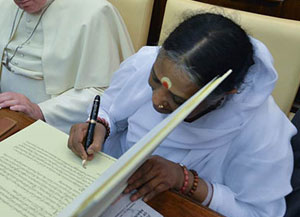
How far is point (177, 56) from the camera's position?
741 millimetres

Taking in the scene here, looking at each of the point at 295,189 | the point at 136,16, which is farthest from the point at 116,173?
the point at 136,16

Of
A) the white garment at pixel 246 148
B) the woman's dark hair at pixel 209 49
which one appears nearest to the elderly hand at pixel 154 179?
the white garment at pixel 246 148

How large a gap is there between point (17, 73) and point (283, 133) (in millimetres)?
1338

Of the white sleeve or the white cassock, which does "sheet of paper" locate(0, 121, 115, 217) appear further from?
the white cassock

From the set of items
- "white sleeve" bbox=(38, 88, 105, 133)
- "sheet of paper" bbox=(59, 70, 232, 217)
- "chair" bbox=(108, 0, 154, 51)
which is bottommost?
"white sleeve" bbox=(38, 88, 105, 133)

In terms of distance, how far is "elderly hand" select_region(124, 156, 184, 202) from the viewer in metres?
0.79

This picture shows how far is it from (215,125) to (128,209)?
39 centimetres

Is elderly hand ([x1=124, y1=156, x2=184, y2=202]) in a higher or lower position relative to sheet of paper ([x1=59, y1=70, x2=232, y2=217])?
lower

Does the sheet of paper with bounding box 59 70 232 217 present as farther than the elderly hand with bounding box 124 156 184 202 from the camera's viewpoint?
No

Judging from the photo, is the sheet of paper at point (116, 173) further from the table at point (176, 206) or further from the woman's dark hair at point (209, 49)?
the table at point (176, 206)

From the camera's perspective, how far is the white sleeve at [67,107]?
4.73ft

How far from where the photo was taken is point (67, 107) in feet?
4.86

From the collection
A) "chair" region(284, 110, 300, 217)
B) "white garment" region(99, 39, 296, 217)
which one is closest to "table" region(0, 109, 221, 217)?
"white garment" region(99, 39, 296, 217)

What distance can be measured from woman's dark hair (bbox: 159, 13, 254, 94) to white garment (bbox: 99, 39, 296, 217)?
12cm
